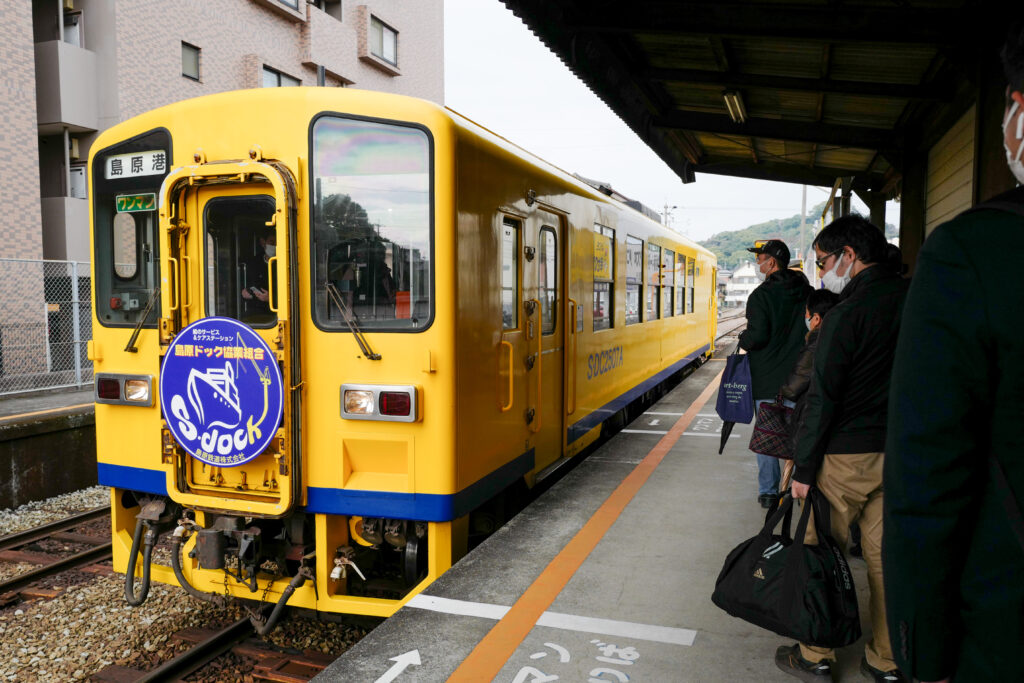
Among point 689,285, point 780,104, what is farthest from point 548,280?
point 689,285

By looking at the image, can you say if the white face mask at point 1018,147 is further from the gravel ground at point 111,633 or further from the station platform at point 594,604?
the gravel ground at point 111,633

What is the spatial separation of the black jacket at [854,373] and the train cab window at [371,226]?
1796 millimetres

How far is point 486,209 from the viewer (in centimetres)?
421

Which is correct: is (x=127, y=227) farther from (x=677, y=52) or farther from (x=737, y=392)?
(x=677, y=52)

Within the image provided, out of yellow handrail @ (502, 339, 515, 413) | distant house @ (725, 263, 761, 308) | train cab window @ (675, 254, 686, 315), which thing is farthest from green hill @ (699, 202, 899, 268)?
yellow handrail @ (502, 339, 515, 413)

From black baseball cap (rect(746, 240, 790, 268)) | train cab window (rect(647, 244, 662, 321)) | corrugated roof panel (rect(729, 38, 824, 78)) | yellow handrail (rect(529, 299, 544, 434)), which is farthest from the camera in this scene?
train cab window (rect(647, 244, 662, 321))

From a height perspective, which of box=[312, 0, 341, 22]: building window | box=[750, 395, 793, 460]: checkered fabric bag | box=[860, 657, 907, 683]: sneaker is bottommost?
box=[860, 657, 907, 683]: sneaker

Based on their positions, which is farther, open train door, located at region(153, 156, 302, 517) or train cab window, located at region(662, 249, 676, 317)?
train cab window, located at region(662, 249, 676, 317)

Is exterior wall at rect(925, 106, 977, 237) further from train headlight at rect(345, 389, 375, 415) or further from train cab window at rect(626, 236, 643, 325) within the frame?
train headlight at rect(345, 389, 375, 415)

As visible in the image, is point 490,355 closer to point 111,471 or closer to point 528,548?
point 528,548

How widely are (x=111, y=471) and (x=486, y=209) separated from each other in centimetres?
258

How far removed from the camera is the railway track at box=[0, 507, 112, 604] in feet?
16.5

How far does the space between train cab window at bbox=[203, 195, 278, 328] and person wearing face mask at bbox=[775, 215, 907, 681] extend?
2.63 m

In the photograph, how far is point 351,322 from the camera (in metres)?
3.74
